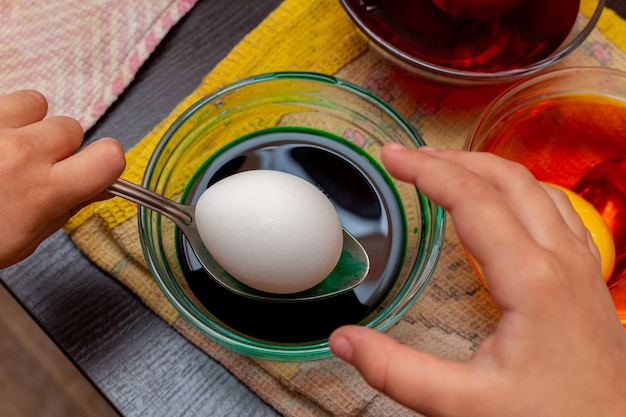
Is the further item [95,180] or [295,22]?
[295,22]

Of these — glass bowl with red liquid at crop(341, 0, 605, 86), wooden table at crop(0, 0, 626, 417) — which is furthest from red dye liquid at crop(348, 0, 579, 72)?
wooden table at crop(0, 0, 626, 417)

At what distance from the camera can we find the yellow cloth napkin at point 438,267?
2.20 ft

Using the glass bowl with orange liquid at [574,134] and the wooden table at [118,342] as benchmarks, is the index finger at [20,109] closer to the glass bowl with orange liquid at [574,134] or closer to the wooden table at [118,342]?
the wooden table at [118,342]

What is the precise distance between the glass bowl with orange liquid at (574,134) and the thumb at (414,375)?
0.35 metres

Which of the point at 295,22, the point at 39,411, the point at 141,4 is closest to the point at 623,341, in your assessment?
the point at 295,22

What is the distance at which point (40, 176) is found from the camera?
551mm

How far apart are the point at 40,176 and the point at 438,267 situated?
17.9 inches

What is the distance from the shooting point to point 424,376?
17.5 inches

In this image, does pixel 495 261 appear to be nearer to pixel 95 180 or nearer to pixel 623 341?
pixel 623 341

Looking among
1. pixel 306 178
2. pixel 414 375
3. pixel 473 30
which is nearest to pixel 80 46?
pixel 306 178

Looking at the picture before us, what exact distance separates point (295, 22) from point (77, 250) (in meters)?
0.42

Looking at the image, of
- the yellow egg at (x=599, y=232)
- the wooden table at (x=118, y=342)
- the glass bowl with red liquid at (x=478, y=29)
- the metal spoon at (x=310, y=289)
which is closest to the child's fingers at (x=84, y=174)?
the metal spoon at (x=310, y=289)

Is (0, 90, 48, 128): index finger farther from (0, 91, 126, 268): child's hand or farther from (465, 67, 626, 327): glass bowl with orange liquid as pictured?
(465, 67, 626, 327): glass bowl with orange liquid

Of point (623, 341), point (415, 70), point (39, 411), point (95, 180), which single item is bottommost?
point (39, 411)
